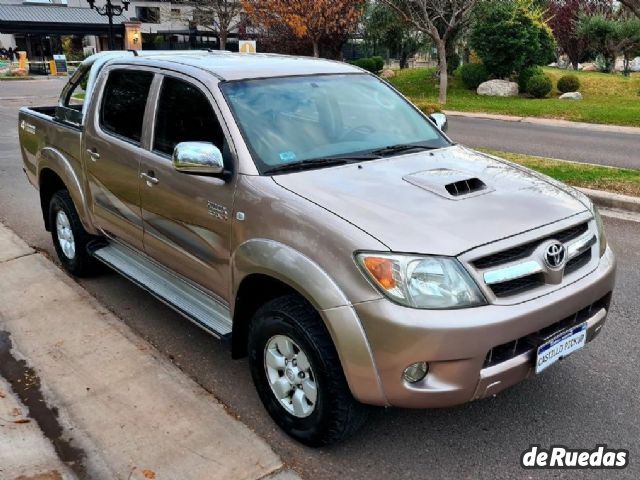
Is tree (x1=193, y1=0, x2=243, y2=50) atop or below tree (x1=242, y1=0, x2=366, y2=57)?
atop

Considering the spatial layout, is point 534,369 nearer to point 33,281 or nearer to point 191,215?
point 191,215

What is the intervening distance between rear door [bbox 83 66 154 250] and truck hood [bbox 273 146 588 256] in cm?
145

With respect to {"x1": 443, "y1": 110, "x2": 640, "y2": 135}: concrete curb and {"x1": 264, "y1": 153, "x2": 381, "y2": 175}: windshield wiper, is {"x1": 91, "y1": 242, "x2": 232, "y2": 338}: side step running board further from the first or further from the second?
{"x1": 443, "y1": 110, "x2": 640, "y2": 135}: concrete curb

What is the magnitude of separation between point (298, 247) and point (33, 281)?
131 inches

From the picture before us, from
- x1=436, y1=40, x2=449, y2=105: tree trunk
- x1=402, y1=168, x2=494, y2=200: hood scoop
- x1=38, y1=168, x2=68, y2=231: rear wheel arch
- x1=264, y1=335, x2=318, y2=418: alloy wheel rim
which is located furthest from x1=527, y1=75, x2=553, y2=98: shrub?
x1=264, y1=335, x2=318, y2=418: alloy wheel rim

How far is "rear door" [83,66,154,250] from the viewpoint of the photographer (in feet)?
13.5

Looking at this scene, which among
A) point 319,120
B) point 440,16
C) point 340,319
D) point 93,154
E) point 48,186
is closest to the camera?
point 340,319

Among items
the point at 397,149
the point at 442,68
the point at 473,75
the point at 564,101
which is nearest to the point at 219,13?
the point at 473,75

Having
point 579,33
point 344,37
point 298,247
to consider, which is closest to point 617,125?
point 579,33

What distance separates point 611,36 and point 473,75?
687 cm

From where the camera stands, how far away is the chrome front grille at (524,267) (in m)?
2.60

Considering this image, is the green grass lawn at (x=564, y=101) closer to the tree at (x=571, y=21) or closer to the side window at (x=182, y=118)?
the tree at (x=571, y=21)

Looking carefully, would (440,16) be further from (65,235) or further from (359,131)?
(359,131)

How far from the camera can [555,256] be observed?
110 inches
